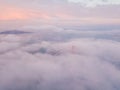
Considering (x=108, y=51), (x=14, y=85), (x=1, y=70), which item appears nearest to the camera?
(x=1, y=70)

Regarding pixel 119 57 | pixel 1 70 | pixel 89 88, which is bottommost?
pixel 89 88

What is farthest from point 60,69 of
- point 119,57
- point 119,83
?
point 119,57

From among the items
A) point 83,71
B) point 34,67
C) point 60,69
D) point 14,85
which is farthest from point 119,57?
point 14,85

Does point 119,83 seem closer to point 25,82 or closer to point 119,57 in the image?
point 119,57

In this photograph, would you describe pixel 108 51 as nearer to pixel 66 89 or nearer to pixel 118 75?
pixel 118 75

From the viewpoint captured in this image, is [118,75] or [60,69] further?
[118,75]

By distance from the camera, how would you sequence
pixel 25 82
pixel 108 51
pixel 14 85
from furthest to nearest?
pixel 108 51
pixel 25 82
pixel 14 85

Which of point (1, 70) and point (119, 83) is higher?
point (1, 70)

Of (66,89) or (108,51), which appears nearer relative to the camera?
(66,89)

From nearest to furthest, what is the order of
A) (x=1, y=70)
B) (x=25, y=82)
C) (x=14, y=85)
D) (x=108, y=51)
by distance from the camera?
1. (x=1, y=70)
2. (x=14, y=85)
3. (x=25, y=82)
4. (x=108, y=51)
